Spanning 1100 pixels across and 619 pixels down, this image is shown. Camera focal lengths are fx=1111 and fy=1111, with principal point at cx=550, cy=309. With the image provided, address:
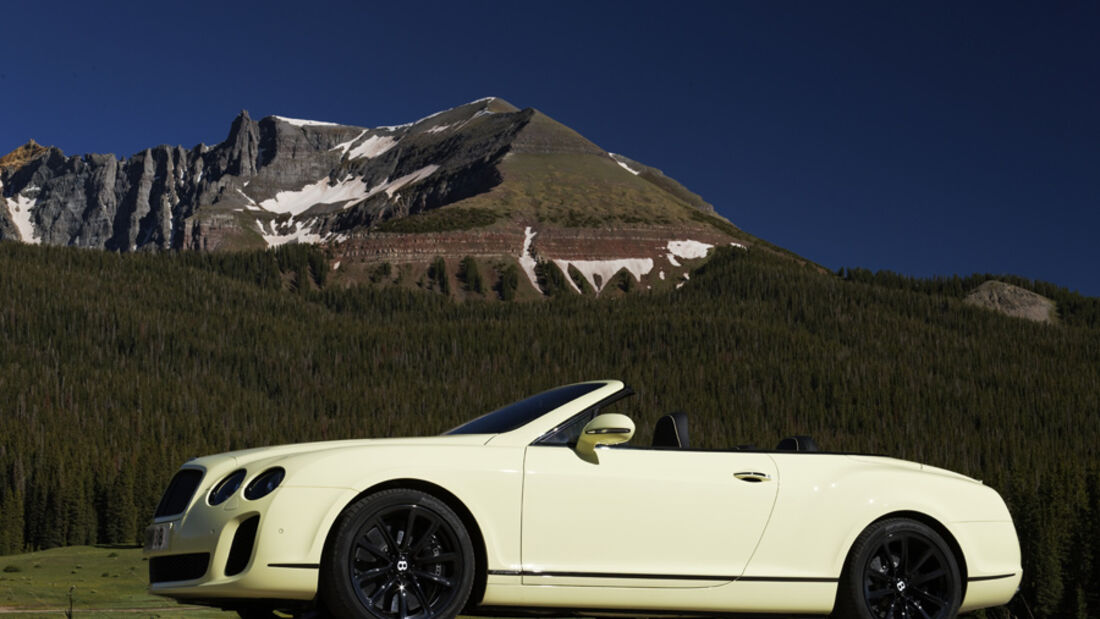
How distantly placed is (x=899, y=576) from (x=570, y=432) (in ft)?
9.02

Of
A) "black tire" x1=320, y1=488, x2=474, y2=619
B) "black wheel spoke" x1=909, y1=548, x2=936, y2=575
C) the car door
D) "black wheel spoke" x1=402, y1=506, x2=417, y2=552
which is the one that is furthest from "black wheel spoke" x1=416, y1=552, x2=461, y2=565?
"black wheel spoke" x1=909, y1=548, x2=936, y2=575

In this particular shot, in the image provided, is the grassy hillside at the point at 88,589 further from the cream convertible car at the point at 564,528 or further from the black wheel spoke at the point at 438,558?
the black wheel spoke at the point at 438,558

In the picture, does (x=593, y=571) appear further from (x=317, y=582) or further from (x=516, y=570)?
(x=317, y=582)

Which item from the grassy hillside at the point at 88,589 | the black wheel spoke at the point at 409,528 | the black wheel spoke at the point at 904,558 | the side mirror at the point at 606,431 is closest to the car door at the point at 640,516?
the side mirror at the point at 606,431

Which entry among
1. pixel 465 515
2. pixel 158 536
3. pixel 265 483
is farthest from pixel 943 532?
pixel 158 536

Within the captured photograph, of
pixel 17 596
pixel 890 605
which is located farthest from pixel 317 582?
pixel 17 596

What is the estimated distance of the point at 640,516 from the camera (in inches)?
297

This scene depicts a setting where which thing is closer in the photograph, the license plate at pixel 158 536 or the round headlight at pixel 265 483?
the round headlight at pixel 265 483

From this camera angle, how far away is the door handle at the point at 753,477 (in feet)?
25.9

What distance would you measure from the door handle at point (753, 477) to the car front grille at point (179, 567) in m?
3.65

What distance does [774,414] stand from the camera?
196m

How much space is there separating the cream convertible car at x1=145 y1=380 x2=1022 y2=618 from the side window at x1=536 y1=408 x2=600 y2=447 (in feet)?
0.04

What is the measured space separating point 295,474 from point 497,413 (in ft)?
6.57

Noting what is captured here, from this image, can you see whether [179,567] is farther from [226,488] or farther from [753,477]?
[753,477]
